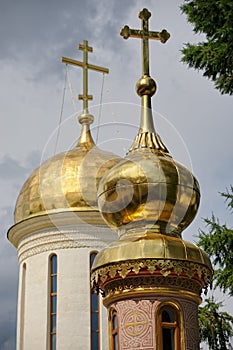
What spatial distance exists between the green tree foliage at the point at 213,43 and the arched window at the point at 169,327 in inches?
162

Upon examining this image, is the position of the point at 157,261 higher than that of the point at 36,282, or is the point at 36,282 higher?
the point at 36,282

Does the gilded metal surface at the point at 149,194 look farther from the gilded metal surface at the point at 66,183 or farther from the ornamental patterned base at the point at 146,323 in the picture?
the gilded metal surface at the point at 66,183

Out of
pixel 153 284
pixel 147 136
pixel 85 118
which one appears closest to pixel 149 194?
pixel 147 136

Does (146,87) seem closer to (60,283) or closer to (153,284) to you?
(153,284)

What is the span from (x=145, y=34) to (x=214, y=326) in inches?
360

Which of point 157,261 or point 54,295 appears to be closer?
point 157,261

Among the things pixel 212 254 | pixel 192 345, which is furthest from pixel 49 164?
pixel 192 345

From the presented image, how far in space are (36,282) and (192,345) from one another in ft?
38.3

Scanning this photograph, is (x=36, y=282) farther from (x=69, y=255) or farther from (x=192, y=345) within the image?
(x=192, y=345)

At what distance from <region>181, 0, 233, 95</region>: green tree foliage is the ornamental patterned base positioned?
399cm

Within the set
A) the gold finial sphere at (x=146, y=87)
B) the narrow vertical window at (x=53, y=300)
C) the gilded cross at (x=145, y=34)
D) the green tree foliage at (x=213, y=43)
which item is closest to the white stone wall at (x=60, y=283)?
the narrow vertical window at (x=53, y=300)

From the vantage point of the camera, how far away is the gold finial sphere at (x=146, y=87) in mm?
9945

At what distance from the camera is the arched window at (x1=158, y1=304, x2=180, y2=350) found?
848cm

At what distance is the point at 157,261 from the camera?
852 centimetres
